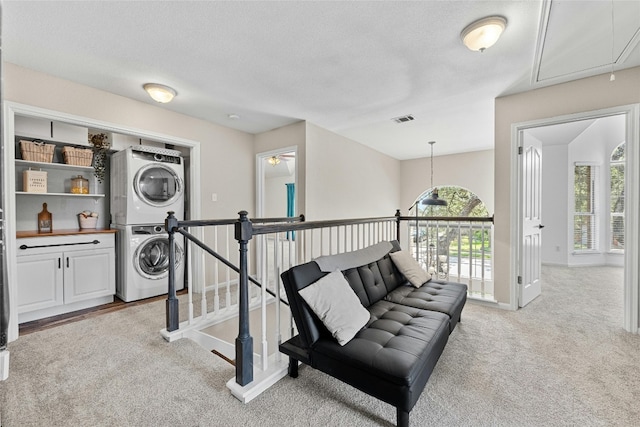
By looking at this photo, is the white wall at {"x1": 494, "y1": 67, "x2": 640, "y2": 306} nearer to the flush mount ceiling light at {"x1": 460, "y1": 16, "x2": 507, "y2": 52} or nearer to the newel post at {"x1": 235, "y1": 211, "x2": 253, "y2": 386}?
the flush mount ceiling light at {"x1": 460, "y1": 16, "x2": 507, "y2": 52}

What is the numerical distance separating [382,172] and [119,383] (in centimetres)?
543

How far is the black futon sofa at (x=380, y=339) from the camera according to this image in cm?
154

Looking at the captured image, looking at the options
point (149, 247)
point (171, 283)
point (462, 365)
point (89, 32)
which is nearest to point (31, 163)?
point (149, 247)

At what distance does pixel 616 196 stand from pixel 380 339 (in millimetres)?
6514

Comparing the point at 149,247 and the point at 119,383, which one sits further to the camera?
the point at 149,247

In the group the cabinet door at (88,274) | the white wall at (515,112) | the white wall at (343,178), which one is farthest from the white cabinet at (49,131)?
the white wall at (515,112)

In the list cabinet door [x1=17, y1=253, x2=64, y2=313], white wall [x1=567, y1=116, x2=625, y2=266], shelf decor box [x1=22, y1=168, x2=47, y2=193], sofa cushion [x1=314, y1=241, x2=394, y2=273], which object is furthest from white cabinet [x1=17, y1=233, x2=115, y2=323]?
white wall [x1=567, y1=116, x2=625, y2=266]

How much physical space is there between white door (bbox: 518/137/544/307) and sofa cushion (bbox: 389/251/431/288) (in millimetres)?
1223

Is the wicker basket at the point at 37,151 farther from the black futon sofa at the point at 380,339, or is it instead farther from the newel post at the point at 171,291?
the black futon sofa at the point at 380,339

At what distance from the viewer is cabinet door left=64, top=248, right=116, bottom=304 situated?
313 centimetres

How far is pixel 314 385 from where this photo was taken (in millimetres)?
1933

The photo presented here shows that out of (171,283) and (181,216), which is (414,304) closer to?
(171,283)

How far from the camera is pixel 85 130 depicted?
350cm

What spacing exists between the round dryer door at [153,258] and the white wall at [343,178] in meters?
1.83
